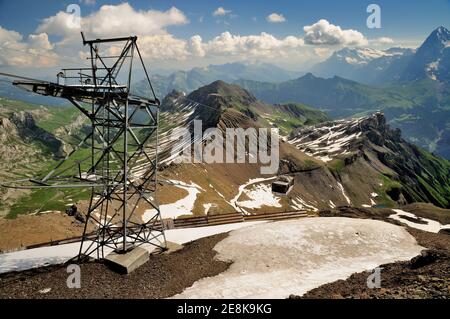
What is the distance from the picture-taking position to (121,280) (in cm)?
2259

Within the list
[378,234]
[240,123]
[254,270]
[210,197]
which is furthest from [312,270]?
→ [240,123]

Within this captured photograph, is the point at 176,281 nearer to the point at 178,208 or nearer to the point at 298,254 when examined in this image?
the point at 298,254

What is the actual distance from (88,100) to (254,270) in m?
17.8

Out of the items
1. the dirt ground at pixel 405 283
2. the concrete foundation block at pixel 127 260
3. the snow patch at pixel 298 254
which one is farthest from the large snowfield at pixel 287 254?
the concrete foundation block at pixel 127 260

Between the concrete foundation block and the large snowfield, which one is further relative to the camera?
the concrete foundation block

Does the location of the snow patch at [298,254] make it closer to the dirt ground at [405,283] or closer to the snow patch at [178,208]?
the dirt ground at [405,283]

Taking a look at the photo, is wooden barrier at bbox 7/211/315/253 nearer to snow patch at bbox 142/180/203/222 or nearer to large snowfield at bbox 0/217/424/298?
large snowfield at bbox 0/217/424/298

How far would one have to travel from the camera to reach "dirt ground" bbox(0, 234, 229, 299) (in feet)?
67.0

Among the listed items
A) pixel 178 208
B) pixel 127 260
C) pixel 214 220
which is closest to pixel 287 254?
pixel 127 260

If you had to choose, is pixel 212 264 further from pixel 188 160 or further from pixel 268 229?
pixel 188 160

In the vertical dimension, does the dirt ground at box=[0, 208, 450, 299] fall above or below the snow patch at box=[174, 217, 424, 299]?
above

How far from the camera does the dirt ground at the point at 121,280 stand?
67.0 ft

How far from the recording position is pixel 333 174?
183 m

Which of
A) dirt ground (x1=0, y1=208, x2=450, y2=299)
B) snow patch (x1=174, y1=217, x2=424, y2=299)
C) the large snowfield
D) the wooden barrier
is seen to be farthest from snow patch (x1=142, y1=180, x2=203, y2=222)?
dirt ground (x1=0, y1=208, x2=450, y2=299)
